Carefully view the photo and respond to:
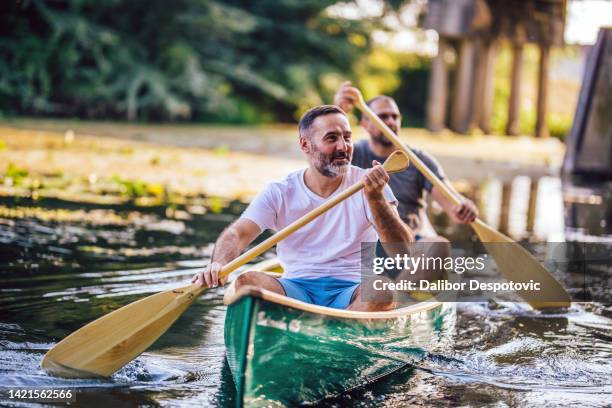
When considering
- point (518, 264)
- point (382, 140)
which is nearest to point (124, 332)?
point (382, 140)

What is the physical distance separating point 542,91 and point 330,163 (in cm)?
1966

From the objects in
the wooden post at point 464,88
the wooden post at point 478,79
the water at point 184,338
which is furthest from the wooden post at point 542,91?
the water at point 184,338

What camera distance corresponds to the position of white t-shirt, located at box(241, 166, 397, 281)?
4.88 metres

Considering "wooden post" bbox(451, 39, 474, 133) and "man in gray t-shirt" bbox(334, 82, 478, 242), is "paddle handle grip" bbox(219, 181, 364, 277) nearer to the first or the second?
"man in gray t-shirt" bbox(334, 82, 478, 242)

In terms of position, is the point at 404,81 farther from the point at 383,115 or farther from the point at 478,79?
the point at 383,115

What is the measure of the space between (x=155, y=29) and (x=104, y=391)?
1744 cm

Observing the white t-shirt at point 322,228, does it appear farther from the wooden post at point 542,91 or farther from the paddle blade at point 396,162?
the wooden post at point 542,91

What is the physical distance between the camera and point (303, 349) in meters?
4.04

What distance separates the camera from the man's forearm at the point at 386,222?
4605 mm

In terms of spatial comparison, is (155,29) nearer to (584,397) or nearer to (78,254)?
(78,254)

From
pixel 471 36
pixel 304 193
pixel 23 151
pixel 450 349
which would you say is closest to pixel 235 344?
pixel 304 193

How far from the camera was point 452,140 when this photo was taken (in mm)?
20188

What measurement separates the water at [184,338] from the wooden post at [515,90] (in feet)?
52.6

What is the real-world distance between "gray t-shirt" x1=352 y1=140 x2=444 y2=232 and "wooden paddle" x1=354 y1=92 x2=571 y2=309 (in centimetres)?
21
